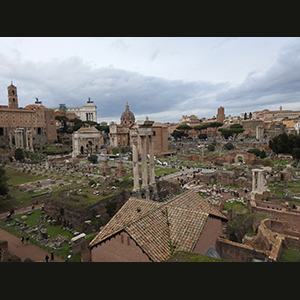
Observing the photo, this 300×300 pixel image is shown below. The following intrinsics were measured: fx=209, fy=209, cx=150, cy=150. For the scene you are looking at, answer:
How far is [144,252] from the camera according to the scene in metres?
5.81

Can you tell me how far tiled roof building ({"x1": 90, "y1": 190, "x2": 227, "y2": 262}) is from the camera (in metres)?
6.07

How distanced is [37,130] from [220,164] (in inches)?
2172

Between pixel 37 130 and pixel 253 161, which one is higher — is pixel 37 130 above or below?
above

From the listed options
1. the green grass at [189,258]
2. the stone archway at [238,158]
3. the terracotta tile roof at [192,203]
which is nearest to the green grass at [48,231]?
the terracotta tile roof at [192,203]

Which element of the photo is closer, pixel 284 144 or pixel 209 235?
pixel 209 235

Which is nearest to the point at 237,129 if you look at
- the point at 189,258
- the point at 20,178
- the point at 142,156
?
the point at 142,156

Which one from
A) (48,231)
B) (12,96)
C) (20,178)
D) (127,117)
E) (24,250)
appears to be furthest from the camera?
(127,117)

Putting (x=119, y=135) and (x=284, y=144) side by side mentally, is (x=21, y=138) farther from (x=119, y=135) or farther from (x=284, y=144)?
(x=284, y=144)

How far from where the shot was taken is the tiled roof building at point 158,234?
6066mm

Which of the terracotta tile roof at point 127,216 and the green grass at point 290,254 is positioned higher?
the terracotta tile roof at point 127,216

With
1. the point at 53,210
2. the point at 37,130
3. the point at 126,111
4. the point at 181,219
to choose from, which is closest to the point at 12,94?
the point at 37,130

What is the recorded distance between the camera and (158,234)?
258 inches

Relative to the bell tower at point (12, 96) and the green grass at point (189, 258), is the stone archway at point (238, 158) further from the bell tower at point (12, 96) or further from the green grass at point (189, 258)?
the bell tower at point (12, 96)

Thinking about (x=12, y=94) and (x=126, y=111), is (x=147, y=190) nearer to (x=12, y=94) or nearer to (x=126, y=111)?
(x=126, y=111)
